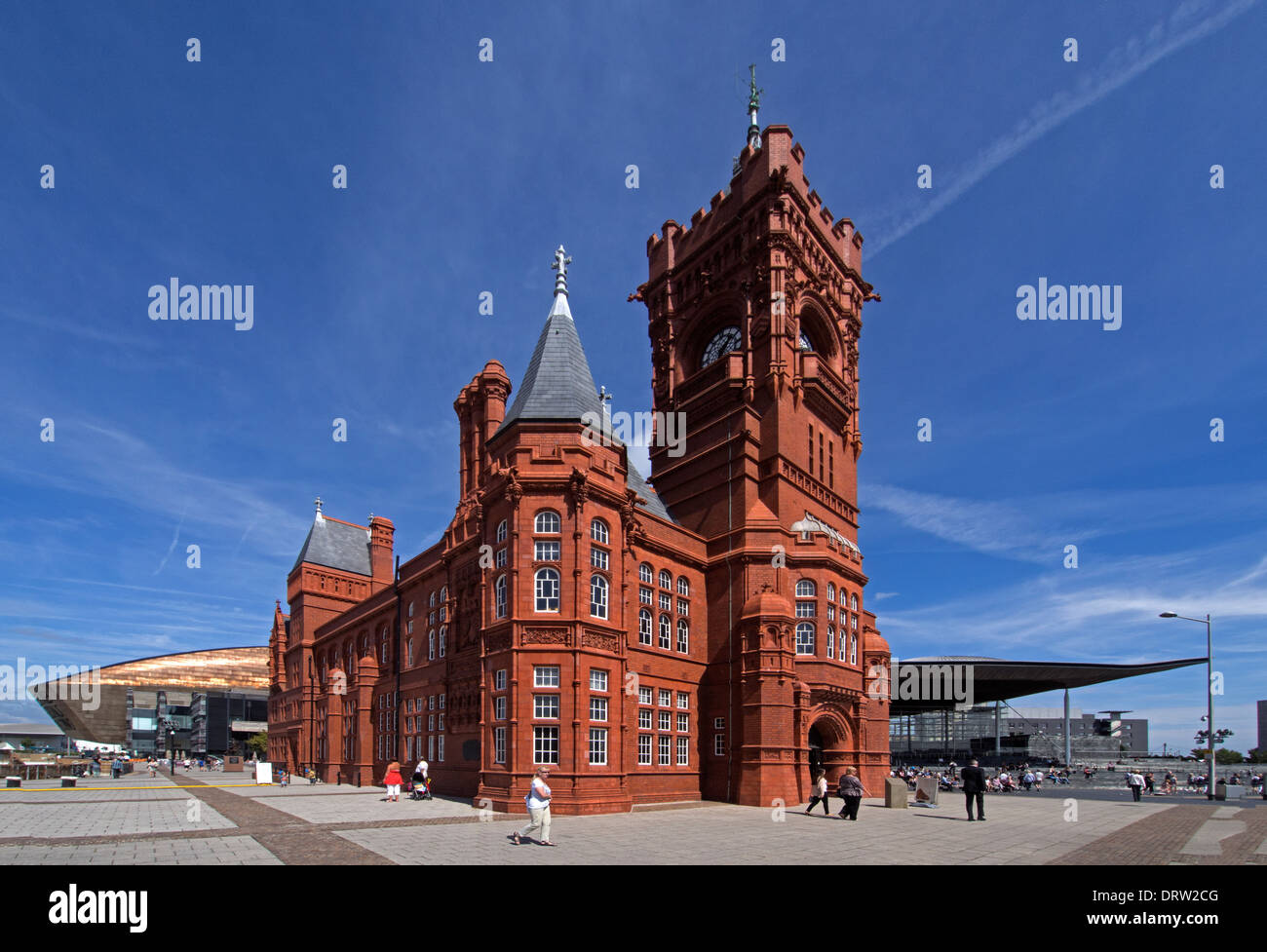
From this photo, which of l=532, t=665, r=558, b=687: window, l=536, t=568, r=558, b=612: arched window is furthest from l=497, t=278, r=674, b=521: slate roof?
l=532, t=665, r=558, b=687: window

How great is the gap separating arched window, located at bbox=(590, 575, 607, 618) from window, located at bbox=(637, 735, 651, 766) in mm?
6582

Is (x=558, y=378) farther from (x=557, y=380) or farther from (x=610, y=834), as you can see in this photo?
(x=610, y=834)

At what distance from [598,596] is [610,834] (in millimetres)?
10519

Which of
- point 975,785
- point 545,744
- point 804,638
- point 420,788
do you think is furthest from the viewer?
point 804,638

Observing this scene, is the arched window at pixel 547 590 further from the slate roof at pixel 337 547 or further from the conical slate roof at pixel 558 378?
the slate roof at pixel 337 547

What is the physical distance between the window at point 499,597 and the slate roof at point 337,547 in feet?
127

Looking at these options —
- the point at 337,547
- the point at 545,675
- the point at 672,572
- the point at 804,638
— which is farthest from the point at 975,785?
the point at 337,547

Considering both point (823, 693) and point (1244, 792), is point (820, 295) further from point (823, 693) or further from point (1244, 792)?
point (1244, 792)

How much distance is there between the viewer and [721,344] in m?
47.2

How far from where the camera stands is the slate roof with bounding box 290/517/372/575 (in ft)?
211

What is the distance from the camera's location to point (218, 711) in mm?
121750

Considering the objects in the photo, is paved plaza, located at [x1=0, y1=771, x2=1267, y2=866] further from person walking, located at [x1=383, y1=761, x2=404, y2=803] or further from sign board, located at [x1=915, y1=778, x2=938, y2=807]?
sign board, located at [x1=915, y1=778, x2=938, y2=807]

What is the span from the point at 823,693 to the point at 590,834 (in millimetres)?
17665

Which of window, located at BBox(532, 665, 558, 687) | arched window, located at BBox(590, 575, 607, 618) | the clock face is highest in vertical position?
the clock face
